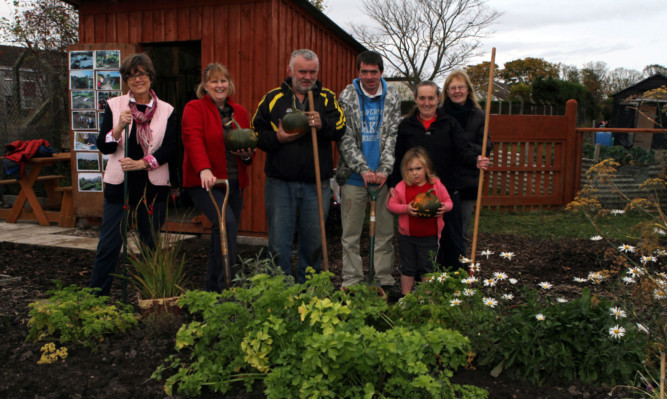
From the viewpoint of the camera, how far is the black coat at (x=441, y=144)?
4.16m

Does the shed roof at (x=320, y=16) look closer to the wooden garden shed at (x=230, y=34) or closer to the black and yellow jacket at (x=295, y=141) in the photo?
the wooden garden shed at (x=230, y=34)

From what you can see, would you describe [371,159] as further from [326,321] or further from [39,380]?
[39,380]

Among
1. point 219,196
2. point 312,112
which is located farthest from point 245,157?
point 312,112

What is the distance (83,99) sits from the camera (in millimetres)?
7324

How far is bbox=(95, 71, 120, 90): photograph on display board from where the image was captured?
7.16 meters

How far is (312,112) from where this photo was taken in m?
3.71

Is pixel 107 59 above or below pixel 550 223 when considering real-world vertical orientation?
above

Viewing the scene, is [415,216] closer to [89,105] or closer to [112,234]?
[112,234]

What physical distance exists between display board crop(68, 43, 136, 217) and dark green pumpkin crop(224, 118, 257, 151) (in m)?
3.93

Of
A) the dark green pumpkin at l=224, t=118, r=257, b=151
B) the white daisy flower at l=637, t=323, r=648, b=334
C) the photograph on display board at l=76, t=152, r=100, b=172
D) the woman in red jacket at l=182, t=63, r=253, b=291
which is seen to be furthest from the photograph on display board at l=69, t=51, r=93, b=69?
the white daisy flower at l=637, t=323, r=648, b=334

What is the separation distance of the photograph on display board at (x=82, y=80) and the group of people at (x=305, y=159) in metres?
3.92

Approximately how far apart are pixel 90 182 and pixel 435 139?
5.21 m

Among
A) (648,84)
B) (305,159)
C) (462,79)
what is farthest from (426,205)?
(648,84)

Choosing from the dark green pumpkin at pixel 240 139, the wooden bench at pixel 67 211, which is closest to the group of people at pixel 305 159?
the dark green pumpkin at pixel 240 139
